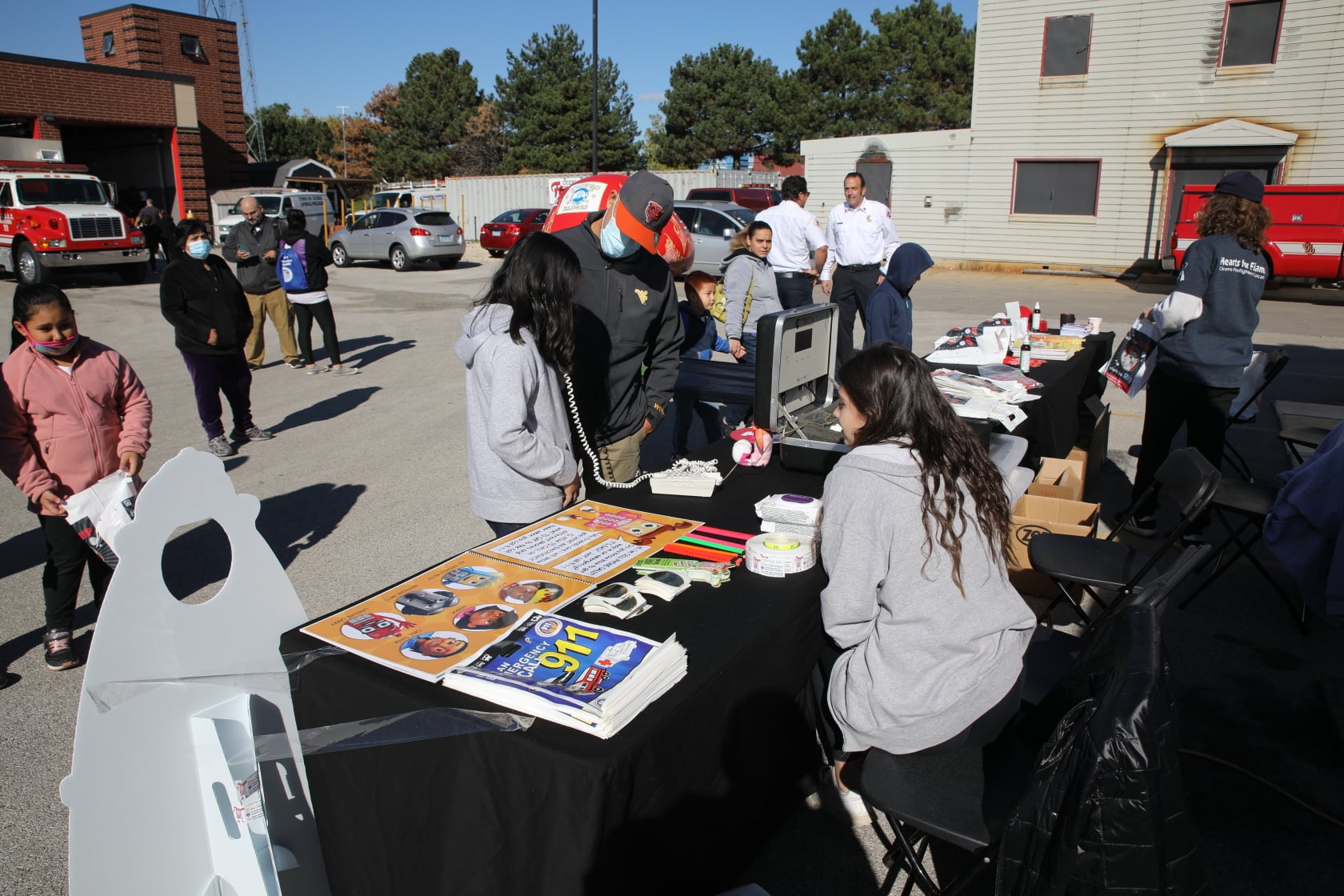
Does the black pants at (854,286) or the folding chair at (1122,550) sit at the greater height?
the black pants at (854,286)

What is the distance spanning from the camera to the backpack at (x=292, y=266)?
934 cm

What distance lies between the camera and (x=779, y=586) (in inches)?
100

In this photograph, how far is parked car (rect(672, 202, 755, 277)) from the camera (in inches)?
703

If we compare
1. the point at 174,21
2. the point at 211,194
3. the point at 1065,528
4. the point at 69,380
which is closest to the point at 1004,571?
the point at 1065,528

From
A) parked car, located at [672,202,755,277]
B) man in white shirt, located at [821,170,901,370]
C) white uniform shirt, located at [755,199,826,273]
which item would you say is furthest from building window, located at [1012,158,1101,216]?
white uniform shirt, located at [755,199,826,273]

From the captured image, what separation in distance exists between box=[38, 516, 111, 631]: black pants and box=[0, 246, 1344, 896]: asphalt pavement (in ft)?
0.81

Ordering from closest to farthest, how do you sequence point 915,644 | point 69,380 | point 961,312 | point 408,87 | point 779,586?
point 915,644, point 779,586, point 69,380, point 961,312, point 408,87

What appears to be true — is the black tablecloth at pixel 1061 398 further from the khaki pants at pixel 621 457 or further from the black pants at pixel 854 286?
the black pants at pixel 854 286

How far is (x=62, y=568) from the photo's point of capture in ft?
12.5

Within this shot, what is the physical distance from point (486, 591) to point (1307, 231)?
18442mm

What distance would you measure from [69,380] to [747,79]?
52.0m

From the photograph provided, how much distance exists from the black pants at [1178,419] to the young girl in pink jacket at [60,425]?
5.19m

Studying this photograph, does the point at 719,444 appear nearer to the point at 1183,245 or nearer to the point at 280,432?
the point at 280,432

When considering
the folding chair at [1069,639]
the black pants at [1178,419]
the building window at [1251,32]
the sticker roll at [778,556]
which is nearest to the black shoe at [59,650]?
the sticker roll at [778,556]
